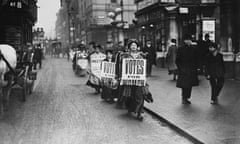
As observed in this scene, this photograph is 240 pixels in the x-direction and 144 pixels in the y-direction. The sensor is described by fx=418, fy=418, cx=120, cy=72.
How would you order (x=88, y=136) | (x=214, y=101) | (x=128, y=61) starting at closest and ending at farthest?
(x=88, y=136) < (x=128, y=61) < (x=214, y=101)

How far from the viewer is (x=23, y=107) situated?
11.7 meters

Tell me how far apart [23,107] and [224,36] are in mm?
17636

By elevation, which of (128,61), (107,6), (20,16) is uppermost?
(107,6)

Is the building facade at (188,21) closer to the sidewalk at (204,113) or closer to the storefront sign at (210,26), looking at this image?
the storefront sign at (210,26)

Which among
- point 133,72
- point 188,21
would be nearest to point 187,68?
point 133,72

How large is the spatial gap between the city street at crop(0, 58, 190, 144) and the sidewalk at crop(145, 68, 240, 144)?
410 millimetres

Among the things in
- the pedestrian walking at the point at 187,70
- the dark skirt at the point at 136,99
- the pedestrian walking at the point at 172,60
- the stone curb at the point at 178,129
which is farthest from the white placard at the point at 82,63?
the dark skirt at the point at 136,99

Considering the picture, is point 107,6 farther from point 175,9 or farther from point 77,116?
point 77,116

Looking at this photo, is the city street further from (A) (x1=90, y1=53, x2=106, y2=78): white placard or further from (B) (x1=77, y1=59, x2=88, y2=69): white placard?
(B) (x1=77, y1=59, x2=88, y2=69): white placard

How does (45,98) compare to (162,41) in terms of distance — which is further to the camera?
(162,41)

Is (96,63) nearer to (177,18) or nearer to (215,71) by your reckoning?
(215,71)

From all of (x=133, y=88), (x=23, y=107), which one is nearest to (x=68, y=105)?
(x=23, y=107)

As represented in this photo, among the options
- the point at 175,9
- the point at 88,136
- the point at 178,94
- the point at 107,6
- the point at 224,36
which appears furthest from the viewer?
the point at 107,6

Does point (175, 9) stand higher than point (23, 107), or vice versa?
point (175, 9)
